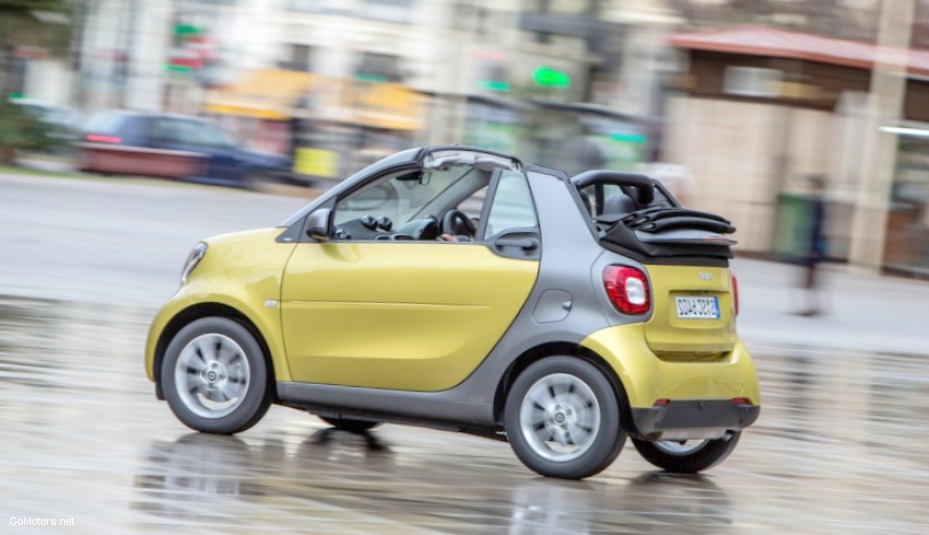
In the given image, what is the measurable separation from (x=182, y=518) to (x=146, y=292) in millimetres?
11427

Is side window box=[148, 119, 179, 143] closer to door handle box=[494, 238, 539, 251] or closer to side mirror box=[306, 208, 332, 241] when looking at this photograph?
side mirror box=[306, 208, 332, 241]

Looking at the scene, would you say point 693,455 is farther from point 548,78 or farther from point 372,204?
point 548,78

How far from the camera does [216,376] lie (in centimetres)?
885

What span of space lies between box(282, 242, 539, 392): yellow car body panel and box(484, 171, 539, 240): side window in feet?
0.46

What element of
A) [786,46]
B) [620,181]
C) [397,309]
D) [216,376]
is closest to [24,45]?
[786,46]

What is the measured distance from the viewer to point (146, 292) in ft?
58.3

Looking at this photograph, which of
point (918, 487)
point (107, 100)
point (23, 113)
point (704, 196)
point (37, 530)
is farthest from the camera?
point (107, 100)

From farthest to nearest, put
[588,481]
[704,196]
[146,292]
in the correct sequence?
[704,196]
[146,292]
[588,481]

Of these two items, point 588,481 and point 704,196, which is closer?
point 588,481

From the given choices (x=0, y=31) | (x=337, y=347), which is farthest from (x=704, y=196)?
(x=337, y=347)

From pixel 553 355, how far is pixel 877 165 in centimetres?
2510

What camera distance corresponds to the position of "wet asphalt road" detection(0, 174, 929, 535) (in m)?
6.81

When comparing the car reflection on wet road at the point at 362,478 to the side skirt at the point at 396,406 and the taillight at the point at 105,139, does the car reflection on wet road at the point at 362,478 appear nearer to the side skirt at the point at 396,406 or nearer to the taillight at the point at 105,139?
the side skirt at the point at 396,406

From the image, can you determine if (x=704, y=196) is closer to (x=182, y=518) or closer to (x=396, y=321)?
(x=396, y=321)
